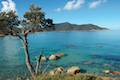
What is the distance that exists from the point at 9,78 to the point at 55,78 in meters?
21.0

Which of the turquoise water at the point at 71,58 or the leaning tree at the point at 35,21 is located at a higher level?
the leaning tree at the point at 35,21

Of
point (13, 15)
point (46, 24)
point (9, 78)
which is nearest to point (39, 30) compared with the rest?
point (46, 24)

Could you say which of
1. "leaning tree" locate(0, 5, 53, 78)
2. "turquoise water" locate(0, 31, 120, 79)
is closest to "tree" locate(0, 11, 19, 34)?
"leaning tree" locate(0, 5, 53, 78)

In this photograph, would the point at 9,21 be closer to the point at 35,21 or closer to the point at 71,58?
the point at 35,21

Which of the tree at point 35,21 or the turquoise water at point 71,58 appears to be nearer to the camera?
the tree at point 35,21

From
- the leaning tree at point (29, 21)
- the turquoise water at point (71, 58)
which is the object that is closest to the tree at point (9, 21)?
the leaning tree at point (29, 21)

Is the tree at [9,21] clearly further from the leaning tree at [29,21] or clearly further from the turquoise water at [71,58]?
the turquoise water at [71,58]

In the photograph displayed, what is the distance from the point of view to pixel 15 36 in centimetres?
2141

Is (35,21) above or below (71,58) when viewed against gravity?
above

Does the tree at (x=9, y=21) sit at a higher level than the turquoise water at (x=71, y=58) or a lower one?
higher

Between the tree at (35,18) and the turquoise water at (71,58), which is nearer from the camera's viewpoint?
the tree at (35,18)

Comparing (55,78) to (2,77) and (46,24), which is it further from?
(2,77)

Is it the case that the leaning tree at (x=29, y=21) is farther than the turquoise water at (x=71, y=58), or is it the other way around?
the turquoise water at (x=71, y=58)

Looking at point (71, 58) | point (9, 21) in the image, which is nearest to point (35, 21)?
point (9, 21)
